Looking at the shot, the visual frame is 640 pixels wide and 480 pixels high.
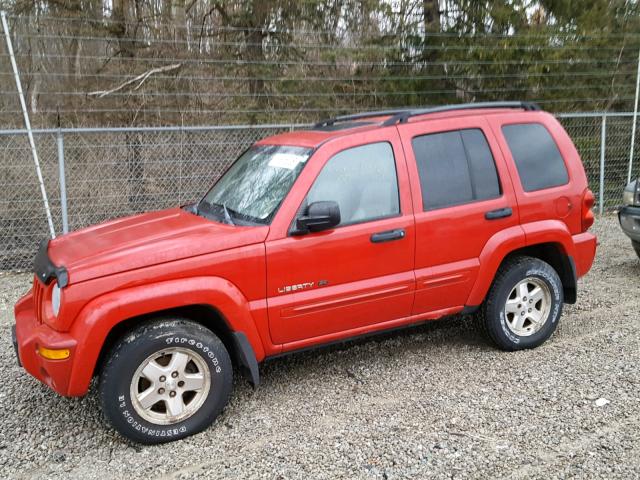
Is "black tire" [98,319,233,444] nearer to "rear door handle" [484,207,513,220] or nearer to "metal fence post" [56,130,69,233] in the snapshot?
"rear door handle" [484,207,513,220]

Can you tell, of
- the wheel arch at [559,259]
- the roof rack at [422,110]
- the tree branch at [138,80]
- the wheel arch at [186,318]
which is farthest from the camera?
the tree branch at [138,80]

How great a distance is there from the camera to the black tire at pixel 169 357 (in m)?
3.53

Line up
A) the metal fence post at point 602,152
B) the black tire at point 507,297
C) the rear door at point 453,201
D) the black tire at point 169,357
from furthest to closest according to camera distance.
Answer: the metal fence post at point 602,152 → the black tire at point 507,297 → the rear door at point 453,201 → the black tire at point 169,357

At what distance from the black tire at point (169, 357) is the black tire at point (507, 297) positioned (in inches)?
82.8

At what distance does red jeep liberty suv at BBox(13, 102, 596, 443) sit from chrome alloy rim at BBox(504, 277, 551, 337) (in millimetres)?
13

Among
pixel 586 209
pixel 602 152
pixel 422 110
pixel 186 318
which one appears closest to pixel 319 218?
pixel 186 318

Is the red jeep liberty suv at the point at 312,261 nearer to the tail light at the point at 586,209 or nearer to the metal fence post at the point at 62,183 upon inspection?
the tail light at the point at 586,209

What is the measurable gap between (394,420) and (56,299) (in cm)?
217

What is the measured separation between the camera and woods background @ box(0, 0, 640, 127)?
877 centimetres

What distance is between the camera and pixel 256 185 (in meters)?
4.40

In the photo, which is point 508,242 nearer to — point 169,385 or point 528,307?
point 528,307

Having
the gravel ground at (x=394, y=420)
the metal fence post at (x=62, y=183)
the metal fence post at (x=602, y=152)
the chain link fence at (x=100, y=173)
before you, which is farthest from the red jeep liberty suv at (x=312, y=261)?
the metal fence post at (x=602, y=152)

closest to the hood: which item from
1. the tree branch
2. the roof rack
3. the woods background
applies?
the roof rack

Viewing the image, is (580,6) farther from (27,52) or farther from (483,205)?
(27,52)
